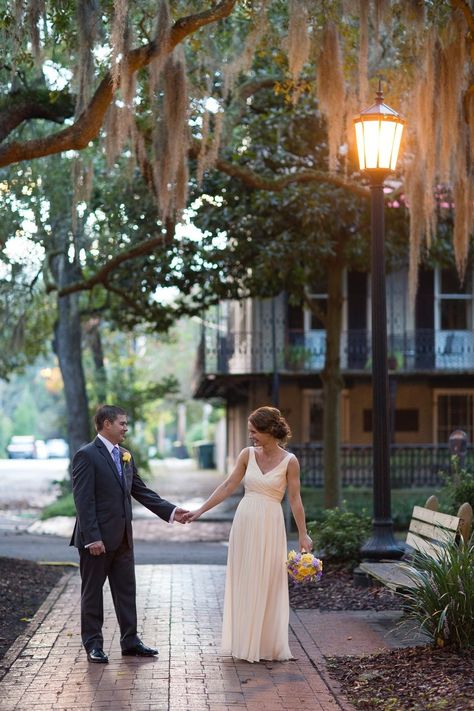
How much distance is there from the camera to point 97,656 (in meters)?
8.23

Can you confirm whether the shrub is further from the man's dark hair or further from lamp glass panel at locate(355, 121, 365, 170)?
the man's dark hair

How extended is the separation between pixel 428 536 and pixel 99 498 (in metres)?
3.03

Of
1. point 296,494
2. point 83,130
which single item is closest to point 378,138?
point 83,130

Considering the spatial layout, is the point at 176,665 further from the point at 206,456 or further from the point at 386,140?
the point at 206,456

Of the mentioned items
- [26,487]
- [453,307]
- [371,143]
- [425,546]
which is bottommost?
[26,487]

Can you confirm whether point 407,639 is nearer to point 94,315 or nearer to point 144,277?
point 144,277

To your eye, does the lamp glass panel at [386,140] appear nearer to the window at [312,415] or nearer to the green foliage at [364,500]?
the green foliage at [364,500]

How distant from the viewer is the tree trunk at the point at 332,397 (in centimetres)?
2147

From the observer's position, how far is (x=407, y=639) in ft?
29.2

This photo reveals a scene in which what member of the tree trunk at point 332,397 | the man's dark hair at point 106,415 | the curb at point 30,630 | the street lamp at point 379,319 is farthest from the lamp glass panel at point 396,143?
the tree trunk at point 332,397

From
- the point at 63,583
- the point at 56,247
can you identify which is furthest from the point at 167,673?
the point at 56,247

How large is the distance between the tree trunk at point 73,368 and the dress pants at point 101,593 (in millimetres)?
17285

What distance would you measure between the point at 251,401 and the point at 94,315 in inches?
184

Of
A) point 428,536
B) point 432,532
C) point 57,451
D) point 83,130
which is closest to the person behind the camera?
point 432,532
